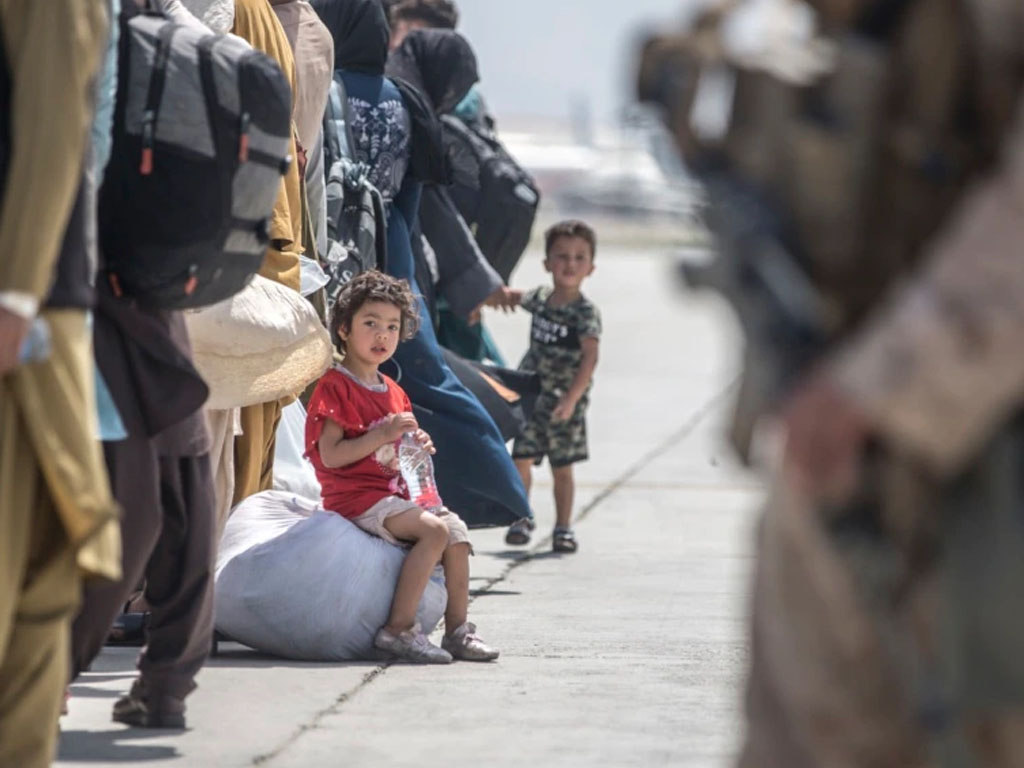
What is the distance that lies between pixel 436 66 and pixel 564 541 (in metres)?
2.04

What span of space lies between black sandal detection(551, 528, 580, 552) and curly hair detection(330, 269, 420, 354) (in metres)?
2.56

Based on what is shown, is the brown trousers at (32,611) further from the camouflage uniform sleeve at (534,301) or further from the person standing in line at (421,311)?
the camouflage uniform sleeve at (534,301)

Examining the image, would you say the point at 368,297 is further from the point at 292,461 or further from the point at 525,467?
the point at 525,467

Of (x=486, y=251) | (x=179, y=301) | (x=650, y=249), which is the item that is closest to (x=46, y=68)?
(x=179, y=301)

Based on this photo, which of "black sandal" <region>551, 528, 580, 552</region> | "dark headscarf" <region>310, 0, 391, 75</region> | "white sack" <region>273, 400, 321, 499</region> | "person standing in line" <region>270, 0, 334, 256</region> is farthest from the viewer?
"black sandal" <region>551, 528, 580, 552</region>

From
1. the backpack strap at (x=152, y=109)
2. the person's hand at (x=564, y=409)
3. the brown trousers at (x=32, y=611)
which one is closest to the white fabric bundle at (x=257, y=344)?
the backpack strap at (x=152, y=109)

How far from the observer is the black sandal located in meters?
9.23

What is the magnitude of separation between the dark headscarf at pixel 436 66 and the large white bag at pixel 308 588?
2.69 meters

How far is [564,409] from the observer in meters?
9.44

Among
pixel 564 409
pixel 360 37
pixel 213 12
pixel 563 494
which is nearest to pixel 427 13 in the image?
pixel 360 37

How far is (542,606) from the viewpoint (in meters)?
7.75

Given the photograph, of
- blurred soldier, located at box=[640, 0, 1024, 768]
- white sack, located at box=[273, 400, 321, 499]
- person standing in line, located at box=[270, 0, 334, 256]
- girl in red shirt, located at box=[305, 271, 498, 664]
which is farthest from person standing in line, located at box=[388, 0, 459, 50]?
blurred soldier, located at box=[640, 0, 1024, 768]

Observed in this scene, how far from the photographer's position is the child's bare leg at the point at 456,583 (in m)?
6.64

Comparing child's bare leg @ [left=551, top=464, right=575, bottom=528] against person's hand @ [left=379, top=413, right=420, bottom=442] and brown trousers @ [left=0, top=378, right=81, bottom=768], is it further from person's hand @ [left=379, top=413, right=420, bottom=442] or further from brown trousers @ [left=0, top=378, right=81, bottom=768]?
brown trousers @ [left=0, top=378, right=81, bottom=768]
